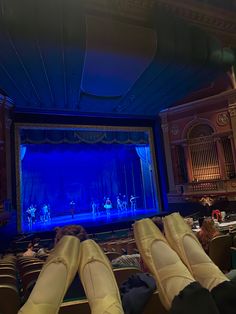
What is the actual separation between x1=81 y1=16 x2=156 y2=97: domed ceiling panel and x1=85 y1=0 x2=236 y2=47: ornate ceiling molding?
1103 mm

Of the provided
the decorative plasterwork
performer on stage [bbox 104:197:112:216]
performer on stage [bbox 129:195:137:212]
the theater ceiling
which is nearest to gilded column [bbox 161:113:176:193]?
the theater ceiling

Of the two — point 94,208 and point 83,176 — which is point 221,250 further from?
point 83,176

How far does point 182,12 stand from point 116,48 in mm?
2868

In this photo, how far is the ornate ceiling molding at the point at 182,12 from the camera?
5836mm

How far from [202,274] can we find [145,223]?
235 millimetres

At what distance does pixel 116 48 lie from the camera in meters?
5.01

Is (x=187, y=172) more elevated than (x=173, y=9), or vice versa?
(x=173, y=9)

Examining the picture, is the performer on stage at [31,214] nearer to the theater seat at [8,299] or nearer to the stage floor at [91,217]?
the stage floor at [91,217]

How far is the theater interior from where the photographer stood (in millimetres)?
4805

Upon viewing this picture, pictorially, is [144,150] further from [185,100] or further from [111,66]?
[111,66]

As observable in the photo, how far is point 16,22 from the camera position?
13.0 ft

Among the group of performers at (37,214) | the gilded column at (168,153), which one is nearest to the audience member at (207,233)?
the gilded column at (168,153)

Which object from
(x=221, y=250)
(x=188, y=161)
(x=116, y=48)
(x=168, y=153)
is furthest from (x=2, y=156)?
(x=221, y=250)

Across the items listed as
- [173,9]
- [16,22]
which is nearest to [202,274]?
[16,22]
